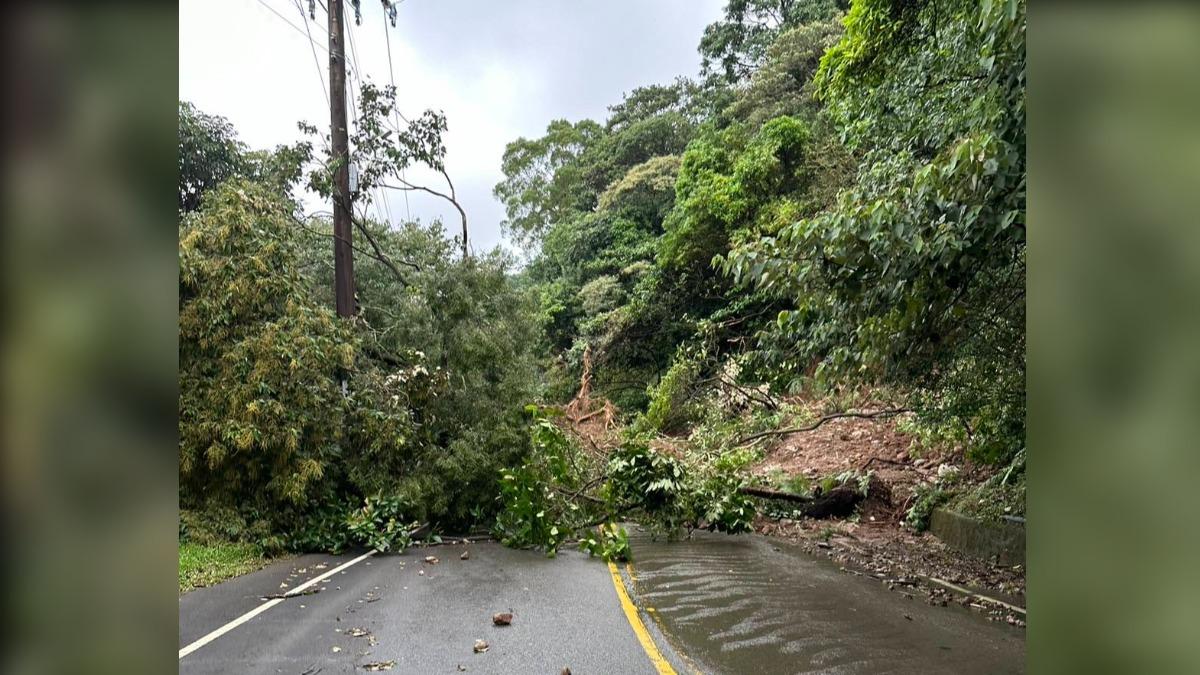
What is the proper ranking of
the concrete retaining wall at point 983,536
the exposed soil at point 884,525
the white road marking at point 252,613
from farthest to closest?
the concrete retaining wall at point 983,536, the exposed soil at point 884,525, the white road marking at point 252,613

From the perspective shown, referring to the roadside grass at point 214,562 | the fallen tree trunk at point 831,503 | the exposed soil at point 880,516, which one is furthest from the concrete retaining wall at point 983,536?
the roadside grass at point 214,562

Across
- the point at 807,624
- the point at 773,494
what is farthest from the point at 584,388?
the point at 807,624

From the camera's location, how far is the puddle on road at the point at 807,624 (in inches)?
190

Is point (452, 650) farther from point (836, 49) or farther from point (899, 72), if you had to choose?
point (836, 49)

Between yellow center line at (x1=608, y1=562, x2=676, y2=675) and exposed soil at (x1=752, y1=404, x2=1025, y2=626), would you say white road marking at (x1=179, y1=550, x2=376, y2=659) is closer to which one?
yellow center line at (x1=608, y1=562, x2=676, y2=675)

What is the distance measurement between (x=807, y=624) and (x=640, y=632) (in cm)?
142

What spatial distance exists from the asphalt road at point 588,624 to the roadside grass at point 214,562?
23 cm

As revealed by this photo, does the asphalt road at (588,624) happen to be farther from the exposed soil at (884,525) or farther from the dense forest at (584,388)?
the dense forest at (584,388)

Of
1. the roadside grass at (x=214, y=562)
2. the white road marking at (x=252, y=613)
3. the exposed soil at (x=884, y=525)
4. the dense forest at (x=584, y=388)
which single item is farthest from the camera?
the roadside grass at (x=214, y=562)

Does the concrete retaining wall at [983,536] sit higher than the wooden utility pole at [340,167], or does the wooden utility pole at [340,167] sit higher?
the wooden utility pole at [340,167]

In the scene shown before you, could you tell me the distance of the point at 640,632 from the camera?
559 cm
